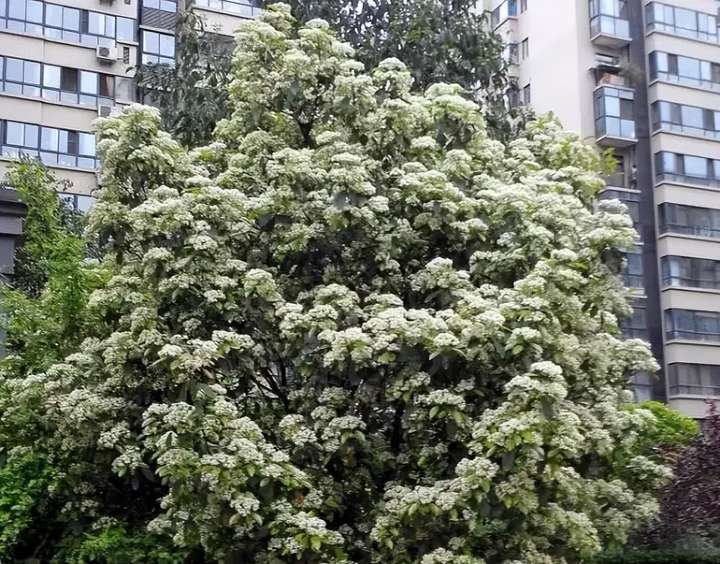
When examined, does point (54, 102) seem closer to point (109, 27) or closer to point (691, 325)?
point (109, 27)

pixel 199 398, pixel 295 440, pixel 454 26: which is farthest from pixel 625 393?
pixel 454 26

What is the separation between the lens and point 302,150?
1124cm

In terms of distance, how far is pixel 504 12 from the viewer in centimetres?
3694

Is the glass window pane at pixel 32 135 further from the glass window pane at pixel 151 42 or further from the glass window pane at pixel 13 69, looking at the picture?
the glass window pane at pixel 151 42

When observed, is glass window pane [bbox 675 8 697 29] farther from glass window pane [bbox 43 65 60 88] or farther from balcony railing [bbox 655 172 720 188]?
glass window pane [bbox 43 65 60 88]

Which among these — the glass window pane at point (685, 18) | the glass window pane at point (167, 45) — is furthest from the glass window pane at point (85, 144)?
the glass window pane at point (685, 18)

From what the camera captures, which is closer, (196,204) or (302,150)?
(196,204)

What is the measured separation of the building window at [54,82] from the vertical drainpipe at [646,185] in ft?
53.1

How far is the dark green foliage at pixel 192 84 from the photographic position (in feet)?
53.0

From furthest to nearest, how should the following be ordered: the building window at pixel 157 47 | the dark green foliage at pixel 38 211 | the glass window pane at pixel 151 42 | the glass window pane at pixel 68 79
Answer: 1. the glass window pane at pixel 151 42
2. the building window at pixel 157 47
3. the glass window pane at pixel 68 79
4. the dark green foliage at pixel 38 211

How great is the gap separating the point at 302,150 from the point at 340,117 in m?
0.74

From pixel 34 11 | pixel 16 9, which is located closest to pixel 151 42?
pixel 34 11

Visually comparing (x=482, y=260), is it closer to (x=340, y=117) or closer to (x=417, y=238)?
(x=417, y=238)

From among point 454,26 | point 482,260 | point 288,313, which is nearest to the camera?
point 288,313
